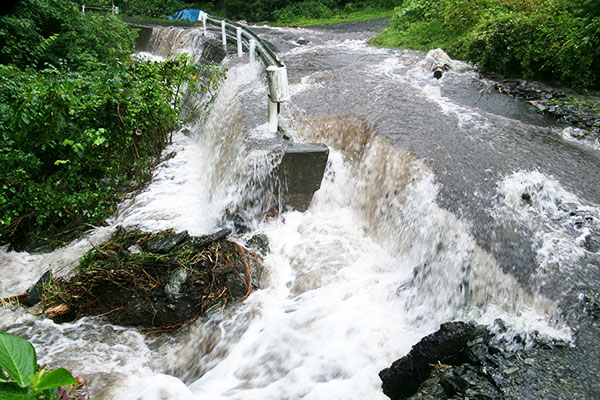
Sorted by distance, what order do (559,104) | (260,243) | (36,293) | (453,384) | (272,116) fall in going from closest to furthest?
(453,384) < (36,293) < (260,243) < (272,116) < (559,104)

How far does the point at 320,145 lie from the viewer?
6027 millimetres

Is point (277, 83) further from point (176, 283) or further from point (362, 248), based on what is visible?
point (176, 283)

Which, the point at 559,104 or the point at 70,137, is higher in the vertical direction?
the point at 559,104

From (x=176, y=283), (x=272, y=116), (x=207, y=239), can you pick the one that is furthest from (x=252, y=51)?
(x=176, y=283)

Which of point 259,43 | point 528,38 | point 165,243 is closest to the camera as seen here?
point 165,243

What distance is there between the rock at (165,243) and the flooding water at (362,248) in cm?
97

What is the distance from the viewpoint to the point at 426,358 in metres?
3.39

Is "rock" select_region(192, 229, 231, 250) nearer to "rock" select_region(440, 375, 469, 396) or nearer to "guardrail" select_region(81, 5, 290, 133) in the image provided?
"guardrail" select_region(81, 5, 290, 133)

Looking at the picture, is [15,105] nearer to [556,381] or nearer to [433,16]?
[556,381]

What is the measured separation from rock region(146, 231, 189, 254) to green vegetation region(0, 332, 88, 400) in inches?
126

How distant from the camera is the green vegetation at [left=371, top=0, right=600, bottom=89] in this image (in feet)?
27.0

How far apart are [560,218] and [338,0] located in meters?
26.2

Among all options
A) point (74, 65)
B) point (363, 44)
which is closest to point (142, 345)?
point (74, 65)

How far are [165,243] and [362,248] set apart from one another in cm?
257
